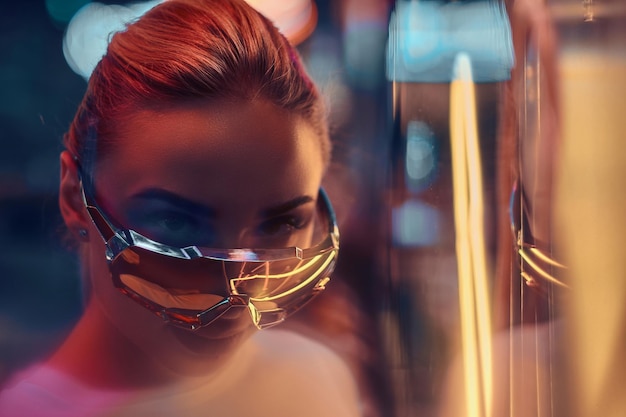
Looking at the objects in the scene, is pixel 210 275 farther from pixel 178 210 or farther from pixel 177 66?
pixel 177 66

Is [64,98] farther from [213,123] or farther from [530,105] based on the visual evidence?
[530,105]

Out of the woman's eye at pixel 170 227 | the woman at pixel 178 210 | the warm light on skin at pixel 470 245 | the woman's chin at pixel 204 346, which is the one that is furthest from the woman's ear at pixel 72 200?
the warm light on skin at pixel 470 245

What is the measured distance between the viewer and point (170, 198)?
3.59 feet

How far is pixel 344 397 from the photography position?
1186 millimetres

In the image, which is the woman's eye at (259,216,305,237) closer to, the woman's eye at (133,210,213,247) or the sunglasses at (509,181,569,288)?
the woman's eye at (133,210,213,247)

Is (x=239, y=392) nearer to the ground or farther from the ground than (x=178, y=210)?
nearer to the ground

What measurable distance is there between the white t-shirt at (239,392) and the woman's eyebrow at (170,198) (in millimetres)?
263

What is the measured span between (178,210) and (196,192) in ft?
→ 0.15

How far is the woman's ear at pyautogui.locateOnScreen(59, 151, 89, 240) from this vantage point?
1.10 meters

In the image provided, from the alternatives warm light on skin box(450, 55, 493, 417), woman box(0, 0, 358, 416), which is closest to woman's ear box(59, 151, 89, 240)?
woman box(0, 0, 358, 416)

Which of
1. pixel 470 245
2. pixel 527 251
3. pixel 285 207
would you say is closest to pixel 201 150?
pixel 285 207

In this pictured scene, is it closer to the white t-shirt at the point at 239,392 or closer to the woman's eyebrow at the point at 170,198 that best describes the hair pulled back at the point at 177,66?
the woman's eyebrow at the point at 170,198

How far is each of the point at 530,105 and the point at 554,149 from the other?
3.9 inches

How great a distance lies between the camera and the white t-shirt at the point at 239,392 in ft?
3.61
